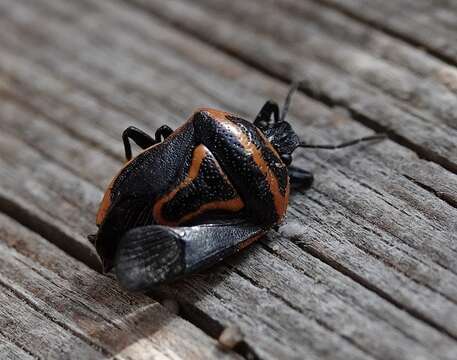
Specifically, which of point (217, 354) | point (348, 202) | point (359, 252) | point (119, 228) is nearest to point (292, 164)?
point (348, 202)

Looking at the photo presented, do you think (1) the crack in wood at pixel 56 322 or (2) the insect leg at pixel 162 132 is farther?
(2) the insect leg at pixel 162 132

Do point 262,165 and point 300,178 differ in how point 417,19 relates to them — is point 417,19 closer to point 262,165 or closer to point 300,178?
point 300,178

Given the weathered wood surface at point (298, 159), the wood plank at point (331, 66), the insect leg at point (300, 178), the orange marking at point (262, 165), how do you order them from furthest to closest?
the wood plank at point (331, 66), the insect leg at point (300, 178), the orange marking at point (262, 165), the weathered wood surface at point (298, 159)

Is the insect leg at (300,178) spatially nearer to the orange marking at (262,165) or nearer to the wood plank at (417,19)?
the orange marking at (262,165)

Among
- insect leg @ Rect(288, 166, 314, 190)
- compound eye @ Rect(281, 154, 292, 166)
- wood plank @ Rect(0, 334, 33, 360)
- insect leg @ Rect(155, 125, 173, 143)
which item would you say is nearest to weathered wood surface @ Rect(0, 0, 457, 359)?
wood plank @ Rect(0, 334, 33, 360)

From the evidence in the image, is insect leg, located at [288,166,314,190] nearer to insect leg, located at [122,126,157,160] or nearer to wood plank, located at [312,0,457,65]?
insect leg, located at [122,126,157,160]

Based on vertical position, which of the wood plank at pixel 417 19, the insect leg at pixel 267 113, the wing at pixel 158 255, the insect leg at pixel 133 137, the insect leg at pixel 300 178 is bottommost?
the wing at pixel 158 255

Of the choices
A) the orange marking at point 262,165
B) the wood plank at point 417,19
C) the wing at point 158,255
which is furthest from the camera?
the wood plank at point 417,19

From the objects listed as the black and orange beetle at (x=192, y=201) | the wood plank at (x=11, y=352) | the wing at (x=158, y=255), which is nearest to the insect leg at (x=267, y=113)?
the black and orange beetle at (x=192, y=201)
